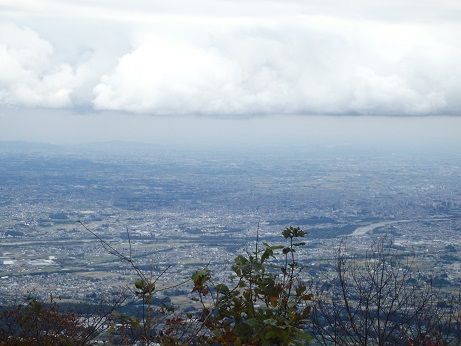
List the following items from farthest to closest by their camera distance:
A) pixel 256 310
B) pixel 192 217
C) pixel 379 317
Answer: pixel 192 217
pixel 379 317
pixel 256 310

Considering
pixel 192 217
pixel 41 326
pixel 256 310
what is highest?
pixel 256 310

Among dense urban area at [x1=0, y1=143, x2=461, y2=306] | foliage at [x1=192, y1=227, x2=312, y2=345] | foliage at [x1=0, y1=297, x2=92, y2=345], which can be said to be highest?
foliage at [x1=192, y1=227, x2=312, y2=345]

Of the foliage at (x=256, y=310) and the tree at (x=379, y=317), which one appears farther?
the tree at (x=379, y=317)

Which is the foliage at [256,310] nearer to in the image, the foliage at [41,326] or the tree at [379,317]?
the tree at [379,317]

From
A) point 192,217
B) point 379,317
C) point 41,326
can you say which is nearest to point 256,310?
point 379,317

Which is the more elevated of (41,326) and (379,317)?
(379,317)

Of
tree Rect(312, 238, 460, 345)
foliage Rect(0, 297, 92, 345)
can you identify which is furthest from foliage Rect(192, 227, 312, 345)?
foliage Rect(0, 297, 92, 345)

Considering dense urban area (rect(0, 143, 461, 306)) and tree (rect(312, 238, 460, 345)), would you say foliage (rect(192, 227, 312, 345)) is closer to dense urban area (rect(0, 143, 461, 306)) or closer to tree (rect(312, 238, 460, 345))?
tree (rect(312, 238, 460, 345))

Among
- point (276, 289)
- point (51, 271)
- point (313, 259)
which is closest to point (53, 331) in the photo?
point (276, 289)

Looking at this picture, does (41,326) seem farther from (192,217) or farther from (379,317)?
(192,217)

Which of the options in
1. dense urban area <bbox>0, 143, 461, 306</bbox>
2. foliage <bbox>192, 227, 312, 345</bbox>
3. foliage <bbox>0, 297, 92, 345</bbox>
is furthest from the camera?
dense urban area <bbox>0, 143, 461, 306</bbox>

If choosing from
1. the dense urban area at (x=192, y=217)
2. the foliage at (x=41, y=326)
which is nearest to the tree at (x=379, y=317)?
the dense urban area at (x=192, y=217)

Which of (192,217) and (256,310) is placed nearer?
(256,310)
